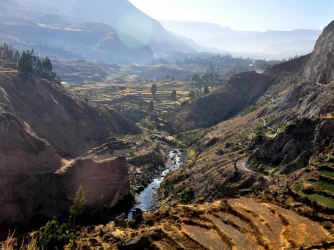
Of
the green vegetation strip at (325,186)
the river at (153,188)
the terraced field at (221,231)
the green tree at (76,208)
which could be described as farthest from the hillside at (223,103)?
the terraced field at (221,231)

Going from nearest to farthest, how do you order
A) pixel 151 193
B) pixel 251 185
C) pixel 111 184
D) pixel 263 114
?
pixel 251 185
pixel 111 184
pixel 151 193
pixel 263 114

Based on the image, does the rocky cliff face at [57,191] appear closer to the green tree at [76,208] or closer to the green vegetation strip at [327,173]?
the green tree at [76,208]

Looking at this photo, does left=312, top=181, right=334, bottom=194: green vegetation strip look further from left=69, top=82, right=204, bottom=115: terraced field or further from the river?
left=69, top=82, right=204, bottom=115: terraced field

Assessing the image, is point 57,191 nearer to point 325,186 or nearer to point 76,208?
point 76,208

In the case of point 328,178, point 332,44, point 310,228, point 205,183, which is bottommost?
point 205,183

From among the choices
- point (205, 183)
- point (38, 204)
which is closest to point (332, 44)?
point (205, 183)

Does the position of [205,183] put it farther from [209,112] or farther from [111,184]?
[209,112]

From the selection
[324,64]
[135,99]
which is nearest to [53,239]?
[324,64]

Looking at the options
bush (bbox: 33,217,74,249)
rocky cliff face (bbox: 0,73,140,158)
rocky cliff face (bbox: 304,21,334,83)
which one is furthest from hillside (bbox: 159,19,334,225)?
rocky cliff face (bbox: 0,73,140,158)
